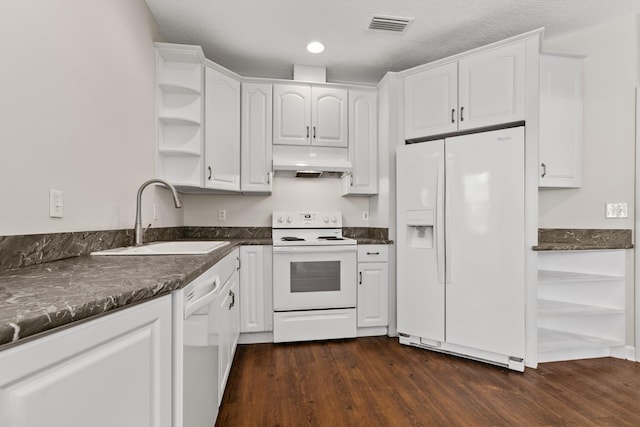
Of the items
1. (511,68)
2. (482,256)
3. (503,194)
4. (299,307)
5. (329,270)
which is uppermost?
(511,68)

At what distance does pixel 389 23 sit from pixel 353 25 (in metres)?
0.28

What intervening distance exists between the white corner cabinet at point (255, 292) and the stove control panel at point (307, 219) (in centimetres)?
52

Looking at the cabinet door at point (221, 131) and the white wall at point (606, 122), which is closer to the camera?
the white wall at point (606, 122)

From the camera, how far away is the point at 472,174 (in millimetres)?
2309

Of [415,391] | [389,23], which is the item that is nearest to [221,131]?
[389,23]

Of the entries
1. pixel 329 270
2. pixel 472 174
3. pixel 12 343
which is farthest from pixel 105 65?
pixel 472 174

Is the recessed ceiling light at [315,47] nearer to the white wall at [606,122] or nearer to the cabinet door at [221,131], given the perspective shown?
the cabinet door at [221,131]

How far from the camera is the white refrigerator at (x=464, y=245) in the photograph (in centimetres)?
218

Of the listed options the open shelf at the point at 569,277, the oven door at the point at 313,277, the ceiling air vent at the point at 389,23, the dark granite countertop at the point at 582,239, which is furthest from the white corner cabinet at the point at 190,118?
the open shelf at the point at 569,277

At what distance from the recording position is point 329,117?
298 cm

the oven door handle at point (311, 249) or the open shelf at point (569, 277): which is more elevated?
the oven door handle at point (311, 249)

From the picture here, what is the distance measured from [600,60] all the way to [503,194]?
57.9 inches

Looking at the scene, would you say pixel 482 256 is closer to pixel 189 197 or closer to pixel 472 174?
pixel 472 174

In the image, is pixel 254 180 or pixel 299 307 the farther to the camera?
pixel 254 180
